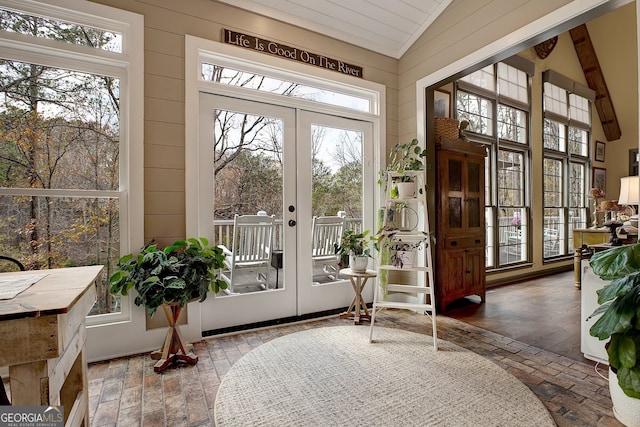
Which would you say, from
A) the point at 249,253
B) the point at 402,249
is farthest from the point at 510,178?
the point at 249,253

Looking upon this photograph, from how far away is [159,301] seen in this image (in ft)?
7.23

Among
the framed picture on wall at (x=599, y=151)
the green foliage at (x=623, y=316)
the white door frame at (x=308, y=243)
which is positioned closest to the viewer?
the green foliage at (x=623, y=316)

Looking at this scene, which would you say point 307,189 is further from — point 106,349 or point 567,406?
point 567,406

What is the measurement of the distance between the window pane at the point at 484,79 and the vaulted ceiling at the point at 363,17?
5.19ft

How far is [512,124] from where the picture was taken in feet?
17.4

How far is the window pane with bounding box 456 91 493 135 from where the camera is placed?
15.2 ft

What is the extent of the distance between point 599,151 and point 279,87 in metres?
7.36

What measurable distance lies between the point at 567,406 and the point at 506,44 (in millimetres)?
2651

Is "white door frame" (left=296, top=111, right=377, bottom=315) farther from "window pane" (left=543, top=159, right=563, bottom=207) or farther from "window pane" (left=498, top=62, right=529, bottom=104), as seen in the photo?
"window pane" (left=543, top=159, right=563, bottom=207)

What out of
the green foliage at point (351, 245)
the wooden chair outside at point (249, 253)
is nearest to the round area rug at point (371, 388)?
the wooden chair outside at point (249, 253)

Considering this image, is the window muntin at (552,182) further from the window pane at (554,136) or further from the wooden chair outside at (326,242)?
the wooden chair outside at (326,242)

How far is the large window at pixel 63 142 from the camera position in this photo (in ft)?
7.33

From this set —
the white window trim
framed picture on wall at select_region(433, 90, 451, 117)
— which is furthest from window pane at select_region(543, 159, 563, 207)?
the white window trim

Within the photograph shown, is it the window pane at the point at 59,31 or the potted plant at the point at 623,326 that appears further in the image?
the window pane at the point at 59,31
